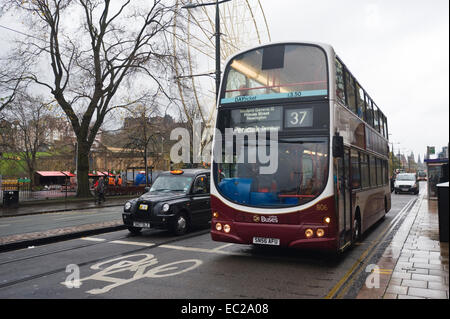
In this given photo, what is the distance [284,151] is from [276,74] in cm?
154

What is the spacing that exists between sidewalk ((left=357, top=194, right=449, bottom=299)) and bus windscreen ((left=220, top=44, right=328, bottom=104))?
3174mm

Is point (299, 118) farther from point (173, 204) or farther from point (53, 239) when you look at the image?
point (53, 239)

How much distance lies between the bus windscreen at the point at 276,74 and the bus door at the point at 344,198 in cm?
145

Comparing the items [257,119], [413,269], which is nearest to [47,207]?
[257,119]

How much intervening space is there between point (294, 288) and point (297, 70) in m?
3.92

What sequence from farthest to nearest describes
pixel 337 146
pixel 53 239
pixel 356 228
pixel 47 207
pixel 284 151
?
pixel 47 207 → pixel 53 239 → pixel 356 228 → pixel 284 151 → pixel 337 146

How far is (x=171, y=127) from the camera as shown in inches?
2180

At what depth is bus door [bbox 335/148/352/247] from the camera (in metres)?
Answer: 6.98

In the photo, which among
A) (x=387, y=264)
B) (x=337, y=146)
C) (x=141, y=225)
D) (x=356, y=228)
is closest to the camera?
(x=337, y=146)

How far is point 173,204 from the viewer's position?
33.2ft

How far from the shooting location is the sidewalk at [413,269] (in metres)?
5.04

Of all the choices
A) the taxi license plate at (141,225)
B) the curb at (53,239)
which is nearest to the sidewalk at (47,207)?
the curb at (53,239)

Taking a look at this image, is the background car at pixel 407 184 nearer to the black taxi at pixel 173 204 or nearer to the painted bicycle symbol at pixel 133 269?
the black taxi at pixel 173 204

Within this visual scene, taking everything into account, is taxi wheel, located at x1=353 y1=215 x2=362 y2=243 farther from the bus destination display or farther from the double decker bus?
the bus destination display
